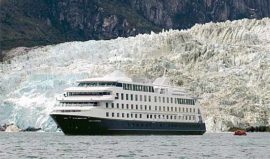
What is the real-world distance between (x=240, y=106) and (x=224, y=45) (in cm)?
3916

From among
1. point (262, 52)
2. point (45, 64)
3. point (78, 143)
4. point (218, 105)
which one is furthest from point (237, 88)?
point (78, 143)

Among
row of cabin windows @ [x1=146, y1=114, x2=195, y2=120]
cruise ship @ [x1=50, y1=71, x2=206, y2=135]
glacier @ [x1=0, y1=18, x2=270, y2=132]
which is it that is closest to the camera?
cruise ship @ [x1=50, y1=71, x2=206, y2=135]

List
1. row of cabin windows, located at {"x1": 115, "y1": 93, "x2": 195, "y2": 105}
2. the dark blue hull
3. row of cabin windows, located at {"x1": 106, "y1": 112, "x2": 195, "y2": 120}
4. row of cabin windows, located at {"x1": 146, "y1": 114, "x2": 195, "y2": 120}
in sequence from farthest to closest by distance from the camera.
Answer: row of cabin windows, located at {"x1": 146, "y1": 114, "x2": 195, "y2": 120} → row of cabin windows, located at {"x1": 115, "y1": 93, "x2": 195, "y2": 105} → row of cabin windows, located at {"x1": 106, "y1": 112, "x2": 195, "y2": 120} → the dark blue hull

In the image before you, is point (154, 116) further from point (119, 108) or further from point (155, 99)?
point (119, 108)

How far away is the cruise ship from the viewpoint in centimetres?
11388

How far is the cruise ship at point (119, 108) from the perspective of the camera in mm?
113875

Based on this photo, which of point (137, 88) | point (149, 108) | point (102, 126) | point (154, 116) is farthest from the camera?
point (154, 116)

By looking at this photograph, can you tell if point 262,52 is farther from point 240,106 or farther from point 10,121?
point 10,121

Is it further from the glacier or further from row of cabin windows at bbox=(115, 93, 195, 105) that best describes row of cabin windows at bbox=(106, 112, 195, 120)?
the glacier

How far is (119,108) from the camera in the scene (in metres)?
118

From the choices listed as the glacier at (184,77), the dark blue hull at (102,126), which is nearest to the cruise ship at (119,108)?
the dark blue hull at (102,126)

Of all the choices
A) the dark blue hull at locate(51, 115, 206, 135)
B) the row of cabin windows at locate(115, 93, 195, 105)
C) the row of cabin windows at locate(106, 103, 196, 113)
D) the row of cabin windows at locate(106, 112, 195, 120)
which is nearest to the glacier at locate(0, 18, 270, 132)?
the row of cabin windows at locate(115, 93, 195, 105)

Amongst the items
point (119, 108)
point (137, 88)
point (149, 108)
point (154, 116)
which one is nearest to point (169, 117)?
point (154, 116)

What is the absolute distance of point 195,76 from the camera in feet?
589
